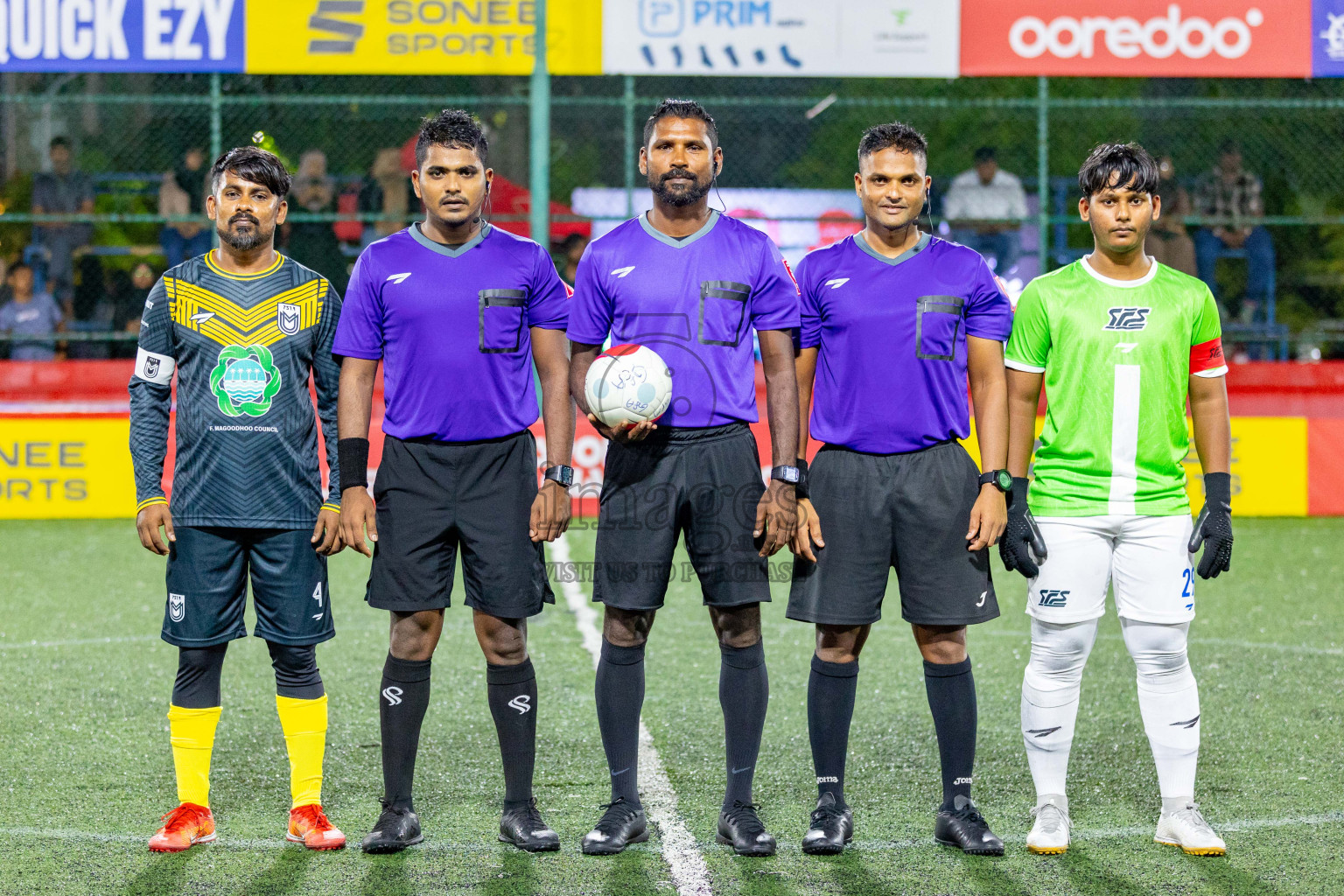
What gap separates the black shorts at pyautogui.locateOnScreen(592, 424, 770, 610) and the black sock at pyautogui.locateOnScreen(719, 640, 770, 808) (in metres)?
0.20

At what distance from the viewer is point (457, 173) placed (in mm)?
4016

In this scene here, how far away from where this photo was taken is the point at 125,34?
1139 centimetres

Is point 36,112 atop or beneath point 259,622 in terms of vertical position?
atop

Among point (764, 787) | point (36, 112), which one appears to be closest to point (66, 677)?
point (764, 787)

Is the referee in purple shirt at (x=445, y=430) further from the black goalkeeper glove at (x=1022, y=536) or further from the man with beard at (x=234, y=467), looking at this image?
the black goalkeeper glove at (x=1022, y=536)

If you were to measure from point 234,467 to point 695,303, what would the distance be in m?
1.33

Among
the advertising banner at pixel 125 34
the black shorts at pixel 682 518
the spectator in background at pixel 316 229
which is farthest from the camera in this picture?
the spectator in background at pixel 316 229

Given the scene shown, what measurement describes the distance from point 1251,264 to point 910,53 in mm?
4467

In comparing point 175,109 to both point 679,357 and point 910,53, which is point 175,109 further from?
point 679,357

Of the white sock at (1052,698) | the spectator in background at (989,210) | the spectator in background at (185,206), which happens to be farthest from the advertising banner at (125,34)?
the white sock at (1052,698)

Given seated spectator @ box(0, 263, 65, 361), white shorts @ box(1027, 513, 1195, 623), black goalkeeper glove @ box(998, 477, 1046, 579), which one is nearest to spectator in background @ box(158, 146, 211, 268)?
seated spectator @ box(0, 263, 65, 361)

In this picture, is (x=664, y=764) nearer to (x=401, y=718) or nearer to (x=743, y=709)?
(x=743, y=709)

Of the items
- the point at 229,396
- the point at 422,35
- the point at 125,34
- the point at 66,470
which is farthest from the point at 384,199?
the point at 229,396

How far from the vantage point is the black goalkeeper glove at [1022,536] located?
13.2 ft
